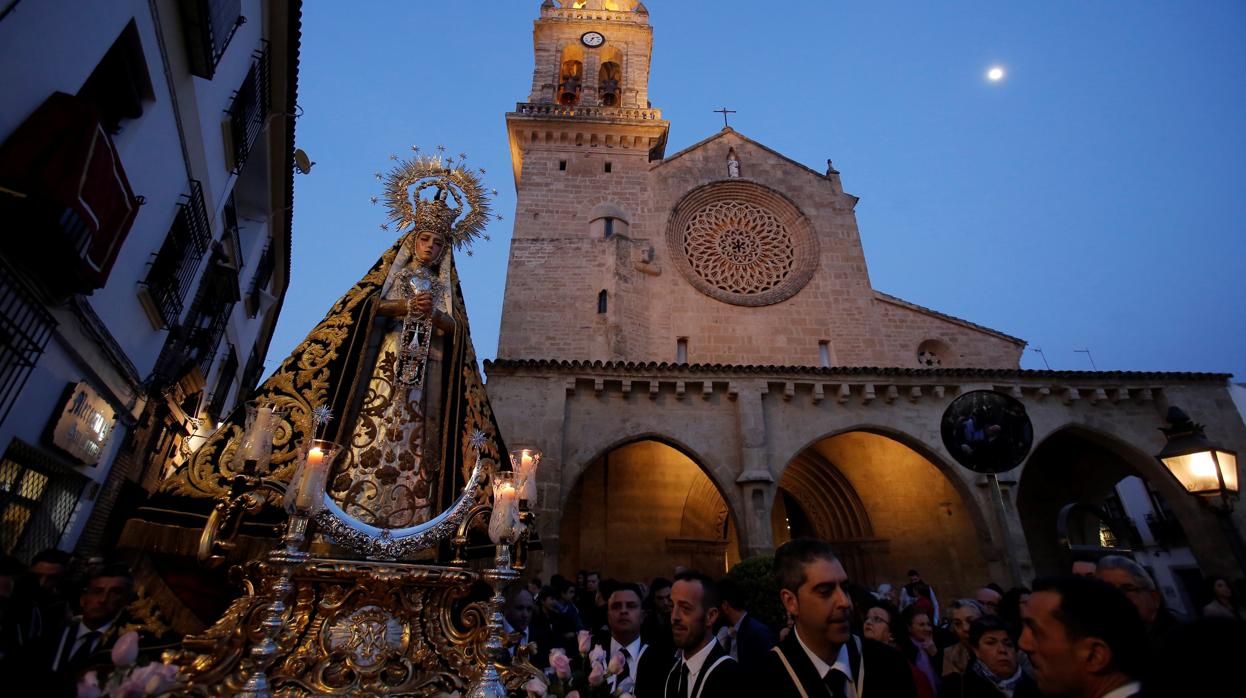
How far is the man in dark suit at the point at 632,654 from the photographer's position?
2.77 m

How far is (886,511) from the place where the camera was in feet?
41.0

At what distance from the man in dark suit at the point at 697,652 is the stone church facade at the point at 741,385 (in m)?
6.80

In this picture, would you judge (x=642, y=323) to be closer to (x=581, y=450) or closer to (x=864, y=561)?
(x=581, y=450)

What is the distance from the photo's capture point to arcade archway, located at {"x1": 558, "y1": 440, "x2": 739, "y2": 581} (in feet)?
37.5

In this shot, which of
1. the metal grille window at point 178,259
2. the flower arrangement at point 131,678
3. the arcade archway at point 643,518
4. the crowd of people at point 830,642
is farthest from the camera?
the arcade archway at point 643,518

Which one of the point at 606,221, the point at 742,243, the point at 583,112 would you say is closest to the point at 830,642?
the point at 606,221

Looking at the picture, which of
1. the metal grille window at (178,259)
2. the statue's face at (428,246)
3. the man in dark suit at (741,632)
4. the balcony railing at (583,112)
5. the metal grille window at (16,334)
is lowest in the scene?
the man in dark suit at (741,632)

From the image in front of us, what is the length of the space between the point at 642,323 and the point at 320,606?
11764mm

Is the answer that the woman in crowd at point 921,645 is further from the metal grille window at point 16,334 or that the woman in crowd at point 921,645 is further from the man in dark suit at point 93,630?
the metal grille window at point 16,334

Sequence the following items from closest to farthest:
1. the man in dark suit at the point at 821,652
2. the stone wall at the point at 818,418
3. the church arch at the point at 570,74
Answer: the man in dark suit at the point at 821,652, the stone wall at the point at 818,418, the church arch at the point at 570,74

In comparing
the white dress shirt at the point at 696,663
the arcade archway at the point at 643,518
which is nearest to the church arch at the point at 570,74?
the arcade archway at the point at 643,518

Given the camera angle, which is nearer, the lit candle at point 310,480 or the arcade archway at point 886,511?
the lit candle at point 310,480

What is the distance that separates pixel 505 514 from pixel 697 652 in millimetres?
1300

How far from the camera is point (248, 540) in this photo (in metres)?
3.08
